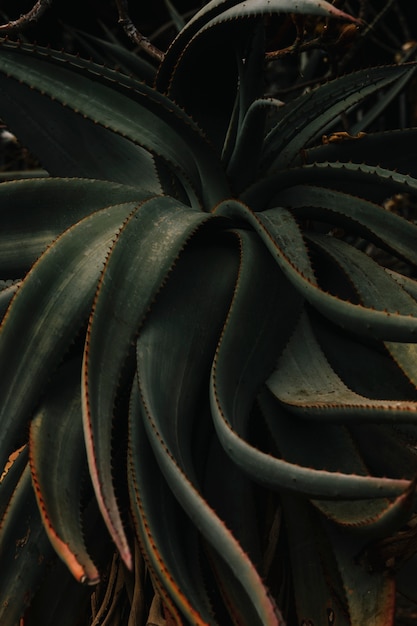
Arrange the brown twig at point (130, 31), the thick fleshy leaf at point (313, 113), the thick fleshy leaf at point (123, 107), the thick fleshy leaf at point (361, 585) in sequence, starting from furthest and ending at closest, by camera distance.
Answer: the brown twig at point (130, 31)
the thick fleshy leaf at point (313, 113)
the thick fleshy leaf at point (123, 107)
the thick fleshy leaf at point (361, 585)

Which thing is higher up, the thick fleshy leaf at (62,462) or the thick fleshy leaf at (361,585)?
the thick fleshy leaf at (62,462)

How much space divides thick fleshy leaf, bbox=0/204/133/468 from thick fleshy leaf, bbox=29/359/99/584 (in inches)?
1.0

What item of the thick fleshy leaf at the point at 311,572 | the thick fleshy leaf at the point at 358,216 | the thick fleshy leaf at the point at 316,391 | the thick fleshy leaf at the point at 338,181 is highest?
the thick fleshy leaf at the point at 338,181

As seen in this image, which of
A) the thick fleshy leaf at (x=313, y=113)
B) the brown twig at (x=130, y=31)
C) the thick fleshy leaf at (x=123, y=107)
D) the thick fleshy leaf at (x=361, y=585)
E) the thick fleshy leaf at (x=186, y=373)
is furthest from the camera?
the brown twig at (x=130, y=31)

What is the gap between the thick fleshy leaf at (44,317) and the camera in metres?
0.85

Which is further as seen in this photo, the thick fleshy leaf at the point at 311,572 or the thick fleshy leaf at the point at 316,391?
the thick fleshy leaf at the point at 311,572

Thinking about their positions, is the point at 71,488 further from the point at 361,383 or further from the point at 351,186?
the point at 351,186

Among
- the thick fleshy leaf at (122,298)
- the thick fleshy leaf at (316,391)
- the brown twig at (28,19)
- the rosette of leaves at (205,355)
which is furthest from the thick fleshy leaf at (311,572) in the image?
the brown twig at (28,19)

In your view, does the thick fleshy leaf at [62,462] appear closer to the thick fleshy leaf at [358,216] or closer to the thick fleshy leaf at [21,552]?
the thick fleshy leaf at [21,552]

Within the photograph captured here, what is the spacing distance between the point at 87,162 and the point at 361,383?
44cm

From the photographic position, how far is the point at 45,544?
851mm

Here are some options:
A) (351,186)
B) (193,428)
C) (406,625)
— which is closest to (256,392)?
(193,428)

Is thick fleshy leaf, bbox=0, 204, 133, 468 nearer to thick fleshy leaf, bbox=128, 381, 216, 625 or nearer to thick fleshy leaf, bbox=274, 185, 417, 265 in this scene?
thick fleshy leaf, bbox=128, 381, 216, 625

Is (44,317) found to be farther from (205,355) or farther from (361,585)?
(361,585)
